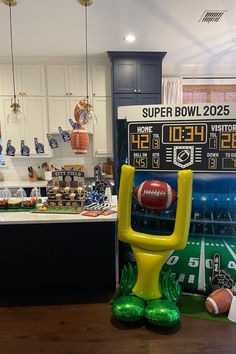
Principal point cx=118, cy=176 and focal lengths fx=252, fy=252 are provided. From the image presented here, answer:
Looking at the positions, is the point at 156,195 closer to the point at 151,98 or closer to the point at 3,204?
the point at 3,204

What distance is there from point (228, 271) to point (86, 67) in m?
3.61

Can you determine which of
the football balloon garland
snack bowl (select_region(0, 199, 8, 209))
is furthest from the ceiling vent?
snack bowl (select_region(0, 199, 8, 209))

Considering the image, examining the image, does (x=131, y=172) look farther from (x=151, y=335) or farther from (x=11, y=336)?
(x=11, y=336)

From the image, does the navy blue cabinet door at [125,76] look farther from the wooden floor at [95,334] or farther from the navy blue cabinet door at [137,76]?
the wooden floor at [95,334]

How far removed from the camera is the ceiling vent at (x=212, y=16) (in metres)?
2.78

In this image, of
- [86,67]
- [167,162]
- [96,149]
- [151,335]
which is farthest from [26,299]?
[86,67]

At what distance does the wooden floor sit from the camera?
1721 mm

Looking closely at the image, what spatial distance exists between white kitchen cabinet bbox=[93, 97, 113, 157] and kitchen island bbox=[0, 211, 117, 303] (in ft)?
7.65

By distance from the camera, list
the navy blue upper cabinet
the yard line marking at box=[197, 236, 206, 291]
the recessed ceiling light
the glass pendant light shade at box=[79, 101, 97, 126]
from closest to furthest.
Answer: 1. the yard line marking at box=[197, 236, 206, 291]
2. the glass pendant light shade at box=[79, 101, 97, 126]
3. the recessed ceiling light
4. the navy blue upper cabinet

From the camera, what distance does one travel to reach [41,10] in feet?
8.94

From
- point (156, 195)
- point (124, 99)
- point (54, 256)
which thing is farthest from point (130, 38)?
point (54, 256)

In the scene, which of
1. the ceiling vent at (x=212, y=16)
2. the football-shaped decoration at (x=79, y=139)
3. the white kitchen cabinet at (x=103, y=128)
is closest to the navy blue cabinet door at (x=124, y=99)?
the white kitchen cabinet at (x=103, y=128)

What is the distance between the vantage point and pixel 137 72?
4.05 m

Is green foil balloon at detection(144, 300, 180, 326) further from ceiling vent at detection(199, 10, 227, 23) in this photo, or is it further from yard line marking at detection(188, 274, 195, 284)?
ceiling vent at detection(199, 10, 227, 23)
